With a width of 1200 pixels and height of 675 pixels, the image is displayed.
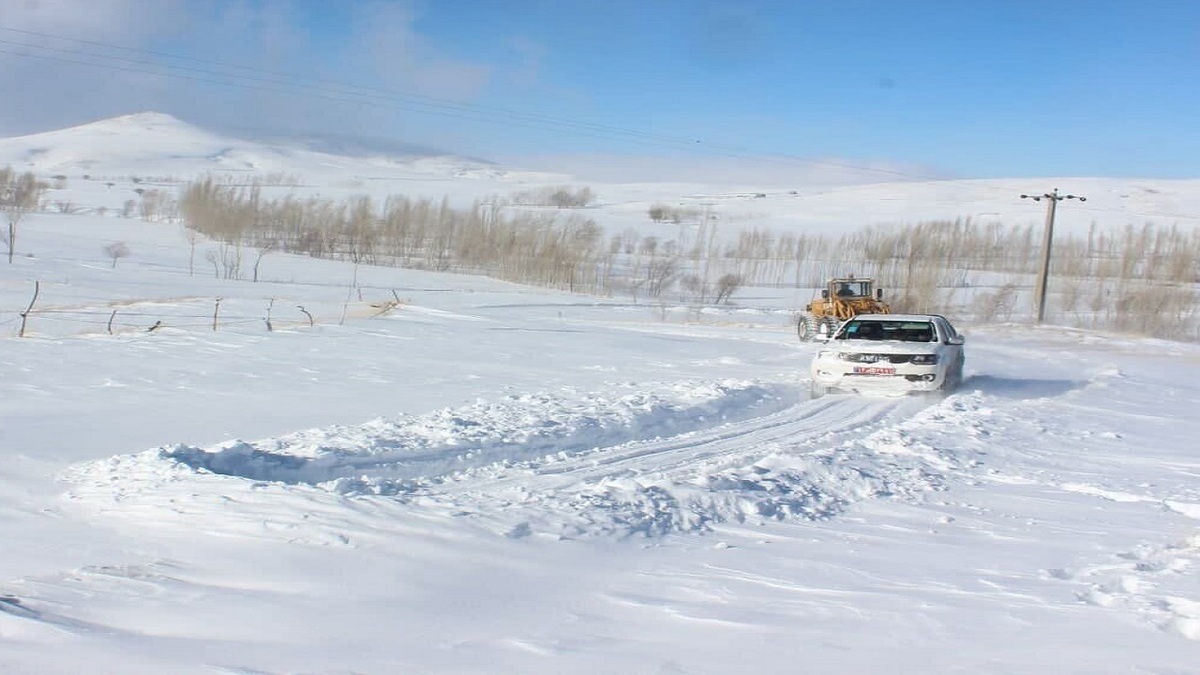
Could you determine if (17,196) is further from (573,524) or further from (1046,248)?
(573,524)

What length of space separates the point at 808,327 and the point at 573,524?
24.9m

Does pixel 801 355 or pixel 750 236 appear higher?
pixel 750 236

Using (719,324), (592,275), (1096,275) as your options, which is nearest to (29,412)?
(719,324)

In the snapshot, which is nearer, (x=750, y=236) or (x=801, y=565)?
(x=801, y=565)

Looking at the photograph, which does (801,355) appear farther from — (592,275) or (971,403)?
(592,275)

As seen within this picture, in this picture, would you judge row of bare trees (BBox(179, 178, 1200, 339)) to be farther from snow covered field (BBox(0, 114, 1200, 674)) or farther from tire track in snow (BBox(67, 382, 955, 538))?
tire track in snow (BBox(67, 382, 955, 538))

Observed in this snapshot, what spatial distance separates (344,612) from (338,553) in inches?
43.4

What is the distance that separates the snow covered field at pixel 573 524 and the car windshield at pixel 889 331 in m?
1.37

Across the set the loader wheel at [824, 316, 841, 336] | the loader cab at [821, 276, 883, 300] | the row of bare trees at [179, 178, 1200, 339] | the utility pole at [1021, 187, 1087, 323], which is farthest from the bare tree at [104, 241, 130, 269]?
the utility pole at [1021, 187, 1087, 323]

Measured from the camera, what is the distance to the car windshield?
18328mm

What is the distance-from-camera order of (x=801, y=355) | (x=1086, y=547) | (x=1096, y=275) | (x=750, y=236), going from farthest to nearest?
(x=750, y=236) → (x=1096, y=275) → (x=801, y=355) → (x=1086, y=547)

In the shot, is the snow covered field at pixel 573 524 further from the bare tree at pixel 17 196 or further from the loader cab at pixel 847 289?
the bare tree at pixel 17 196

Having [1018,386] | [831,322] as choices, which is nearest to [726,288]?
[831,322]

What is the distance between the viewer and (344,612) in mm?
5656
